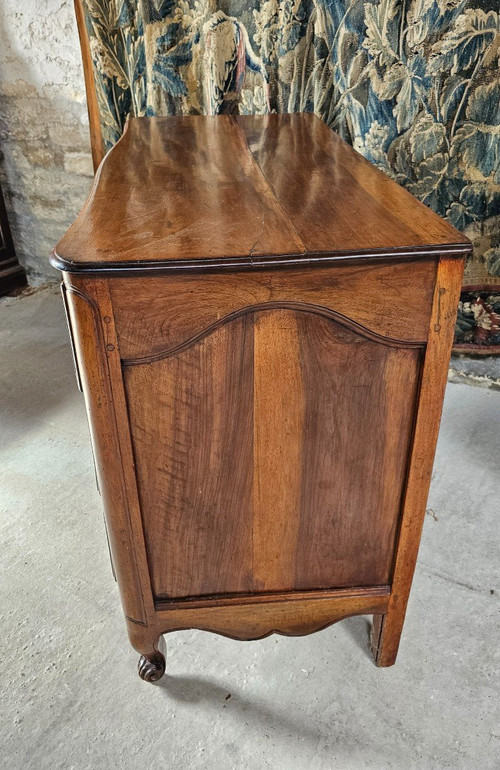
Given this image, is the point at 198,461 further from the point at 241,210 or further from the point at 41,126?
the point at 41,126

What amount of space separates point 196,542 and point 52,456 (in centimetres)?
98

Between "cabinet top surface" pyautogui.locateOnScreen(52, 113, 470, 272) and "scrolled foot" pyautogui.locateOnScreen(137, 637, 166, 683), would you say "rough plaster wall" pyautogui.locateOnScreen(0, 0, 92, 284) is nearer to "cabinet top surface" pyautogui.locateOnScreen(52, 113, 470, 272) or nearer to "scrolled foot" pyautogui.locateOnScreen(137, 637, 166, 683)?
"cabinet top surface" pyautogui.locateOnScreen(52, 113, 470, 272)

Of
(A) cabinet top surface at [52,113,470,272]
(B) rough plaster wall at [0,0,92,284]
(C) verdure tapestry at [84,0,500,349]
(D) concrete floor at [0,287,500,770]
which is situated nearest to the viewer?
(A) cabinet top surface at [52,113,470,272]

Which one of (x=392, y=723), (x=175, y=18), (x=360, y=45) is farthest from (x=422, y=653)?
(x=175, y=18)

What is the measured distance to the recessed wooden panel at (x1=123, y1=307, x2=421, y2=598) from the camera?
35.3 inches

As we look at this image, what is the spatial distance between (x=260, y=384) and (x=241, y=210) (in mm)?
297

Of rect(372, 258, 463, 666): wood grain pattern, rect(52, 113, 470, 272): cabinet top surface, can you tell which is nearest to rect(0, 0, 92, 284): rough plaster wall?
rect(52, 113, 470, 272): cabinet top surface

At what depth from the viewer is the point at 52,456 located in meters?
1.89

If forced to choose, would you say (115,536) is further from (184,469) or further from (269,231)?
(269,231)

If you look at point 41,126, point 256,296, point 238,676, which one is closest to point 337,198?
point 256,296

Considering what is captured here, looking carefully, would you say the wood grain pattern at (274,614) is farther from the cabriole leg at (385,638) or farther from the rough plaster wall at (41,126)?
the rough plaster wall at (41,126)

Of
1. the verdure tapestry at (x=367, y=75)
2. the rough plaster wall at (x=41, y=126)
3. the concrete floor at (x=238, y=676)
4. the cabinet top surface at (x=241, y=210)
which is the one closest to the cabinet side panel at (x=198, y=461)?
the cabinet top surface at (x=241, y=210)

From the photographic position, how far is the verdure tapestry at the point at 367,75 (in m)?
1.87

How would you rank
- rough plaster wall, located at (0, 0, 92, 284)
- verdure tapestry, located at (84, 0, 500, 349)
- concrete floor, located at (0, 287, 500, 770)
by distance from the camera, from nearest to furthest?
concrete floor, located at (0, 287, 500, 770), verdure tapestry, located at (84, 0, 500, 349), rough plaster wall, located at (0, 0, 92, 284)
